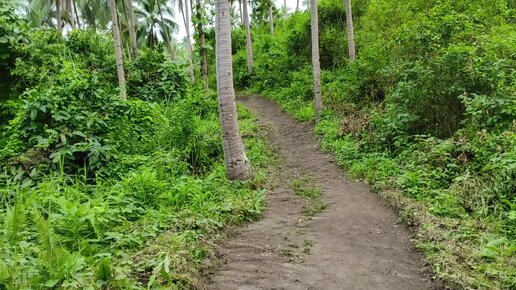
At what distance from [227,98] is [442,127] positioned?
4.40m

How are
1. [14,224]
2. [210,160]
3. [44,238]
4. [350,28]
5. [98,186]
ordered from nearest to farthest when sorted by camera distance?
[44,238], [14,224], [98,186], [210,160], [350,28]

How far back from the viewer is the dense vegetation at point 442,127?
4207 millimetres

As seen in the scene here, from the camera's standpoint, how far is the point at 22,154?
5797 millimetres

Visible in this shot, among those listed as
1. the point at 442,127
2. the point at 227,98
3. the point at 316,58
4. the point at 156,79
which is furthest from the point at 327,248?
the point at 156,79

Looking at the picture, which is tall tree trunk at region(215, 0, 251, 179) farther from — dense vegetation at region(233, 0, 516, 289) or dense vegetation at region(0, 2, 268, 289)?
dense vegetation at region(233, 0, 516, 289)

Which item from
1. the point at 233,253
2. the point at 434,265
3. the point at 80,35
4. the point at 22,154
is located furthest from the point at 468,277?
the point at 80,35

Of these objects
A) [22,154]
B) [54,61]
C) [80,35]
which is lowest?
[22,154]

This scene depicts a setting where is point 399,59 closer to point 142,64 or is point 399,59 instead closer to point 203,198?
point 203,198

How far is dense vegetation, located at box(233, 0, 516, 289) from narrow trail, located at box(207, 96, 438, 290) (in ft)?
1.03

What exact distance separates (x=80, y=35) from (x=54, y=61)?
18.4 ft

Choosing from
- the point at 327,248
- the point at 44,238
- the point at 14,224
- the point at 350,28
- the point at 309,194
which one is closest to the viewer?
the point at 44,238

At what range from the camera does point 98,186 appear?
5.36 m

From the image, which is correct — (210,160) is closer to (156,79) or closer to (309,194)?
(309,194)

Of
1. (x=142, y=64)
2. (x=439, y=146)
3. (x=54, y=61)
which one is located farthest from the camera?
(x=142, y=64)
